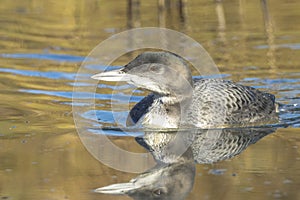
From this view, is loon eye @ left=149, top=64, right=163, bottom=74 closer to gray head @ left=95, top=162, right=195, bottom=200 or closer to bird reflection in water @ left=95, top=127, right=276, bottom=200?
bird reflection in water @ left=95, top=127, right=276, bottom=200

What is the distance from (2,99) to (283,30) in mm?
6783

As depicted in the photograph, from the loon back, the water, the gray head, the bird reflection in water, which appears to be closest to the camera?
the gray head

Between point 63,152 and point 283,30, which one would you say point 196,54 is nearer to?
point 283,30

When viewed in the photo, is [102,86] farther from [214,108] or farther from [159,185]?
[159,185]

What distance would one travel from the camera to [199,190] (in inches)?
269

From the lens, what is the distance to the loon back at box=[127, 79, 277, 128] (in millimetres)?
9195

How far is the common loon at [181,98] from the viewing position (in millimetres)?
8797

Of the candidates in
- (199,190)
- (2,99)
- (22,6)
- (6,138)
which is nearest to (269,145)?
(199,190)

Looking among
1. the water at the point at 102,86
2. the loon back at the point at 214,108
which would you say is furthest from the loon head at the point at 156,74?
the water at the point at 102,86

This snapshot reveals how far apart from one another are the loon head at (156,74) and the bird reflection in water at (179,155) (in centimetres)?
50

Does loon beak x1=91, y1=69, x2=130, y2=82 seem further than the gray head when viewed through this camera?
Yes

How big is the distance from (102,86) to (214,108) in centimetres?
287

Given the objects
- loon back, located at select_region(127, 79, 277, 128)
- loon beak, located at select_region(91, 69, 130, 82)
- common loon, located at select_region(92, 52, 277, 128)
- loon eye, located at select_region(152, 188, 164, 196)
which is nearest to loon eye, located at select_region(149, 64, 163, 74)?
common loon, located at select_region(92, 52, 277, 128)

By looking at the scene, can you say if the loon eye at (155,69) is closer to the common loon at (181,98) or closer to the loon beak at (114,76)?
the common loon at (181,98)
